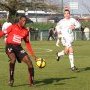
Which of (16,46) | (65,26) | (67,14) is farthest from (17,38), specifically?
(65,26)

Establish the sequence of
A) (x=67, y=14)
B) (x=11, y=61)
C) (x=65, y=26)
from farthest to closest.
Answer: (x=65, y=26), (x=67, y=14), (x=11, y=61)

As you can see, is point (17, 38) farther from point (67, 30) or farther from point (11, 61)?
point (67, 30)

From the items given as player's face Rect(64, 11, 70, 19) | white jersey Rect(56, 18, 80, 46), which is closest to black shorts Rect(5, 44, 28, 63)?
player's face Rect(64, 11, 70, 19)

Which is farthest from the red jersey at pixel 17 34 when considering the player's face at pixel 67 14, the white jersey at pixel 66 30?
the white jersey at pixel 66 30

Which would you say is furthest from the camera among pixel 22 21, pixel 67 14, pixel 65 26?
pixel 65 26

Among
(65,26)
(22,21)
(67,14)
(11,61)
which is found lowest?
(11,61)

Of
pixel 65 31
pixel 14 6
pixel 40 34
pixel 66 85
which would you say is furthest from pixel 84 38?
pixel 66 85

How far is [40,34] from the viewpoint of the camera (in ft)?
221

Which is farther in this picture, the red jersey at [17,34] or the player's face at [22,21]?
the red jersey at [17,34]

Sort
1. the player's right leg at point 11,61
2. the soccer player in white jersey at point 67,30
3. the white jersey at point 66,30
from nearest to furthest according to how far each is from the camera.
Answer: the player's right leg at point 11,61 < the soccer player in white jersey at point 67,30 < the white jersey at point 66,30

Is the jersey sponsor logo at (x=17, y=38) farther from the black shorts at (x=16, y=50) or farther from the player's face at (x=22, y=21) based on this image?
the player's face at (x=22, y=21)

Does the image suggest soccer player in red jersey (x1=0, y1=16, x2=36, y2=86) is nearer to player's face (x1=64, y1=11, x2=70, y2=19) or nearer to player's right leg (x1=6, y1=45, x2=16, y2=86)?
player's right leg (x1=6, y1=45, x2=16, y2=86)

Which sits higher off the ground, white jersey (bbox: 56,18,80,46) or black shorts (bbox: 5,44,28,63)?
white jersey (bbox: 56,18,80,46)

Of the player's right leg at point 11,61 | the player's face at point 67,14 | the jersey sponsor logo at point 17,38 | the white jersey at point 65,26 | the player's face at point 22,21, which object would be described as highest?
the player's face at point 67,14
